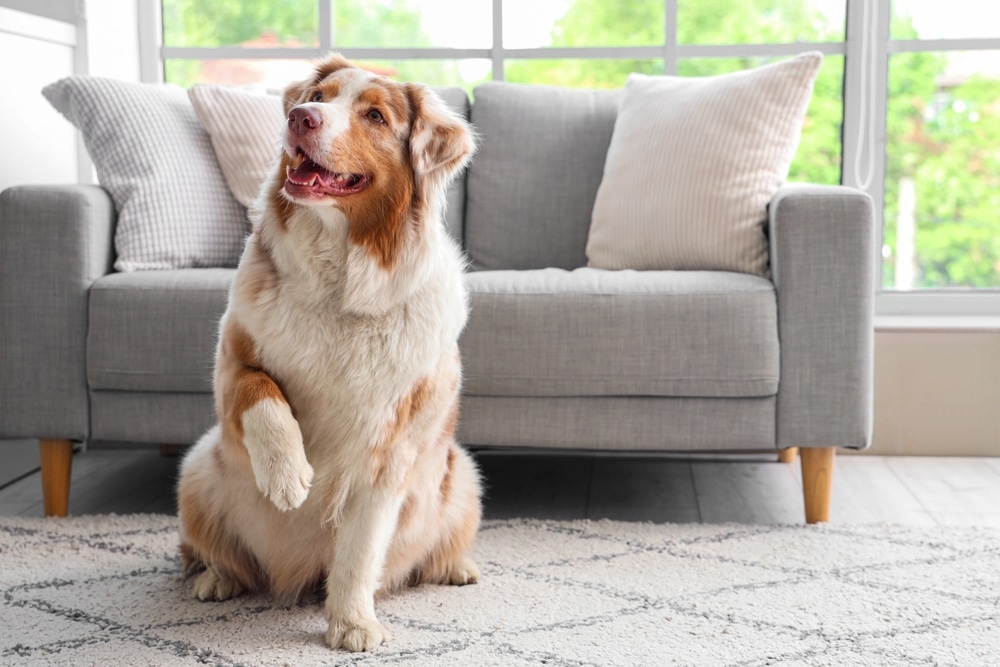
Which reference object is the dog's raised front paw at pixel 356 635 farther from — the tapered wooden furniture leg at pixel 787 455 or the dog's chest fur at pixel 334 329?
the tapered wooden furniture leg at pixel 787 455

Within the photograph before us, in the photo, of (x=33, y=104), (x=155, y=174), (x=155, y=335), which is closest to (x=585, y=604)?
(x=155, y=335)

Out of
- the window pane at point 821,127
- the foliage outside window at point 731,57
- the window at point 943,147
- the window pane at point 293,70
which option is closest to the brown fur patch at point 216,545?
the foliage outside window at point 731,57

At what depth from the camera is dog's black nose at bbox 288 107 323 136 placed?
154 cm

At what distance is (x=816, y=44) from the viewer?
3.60 metres

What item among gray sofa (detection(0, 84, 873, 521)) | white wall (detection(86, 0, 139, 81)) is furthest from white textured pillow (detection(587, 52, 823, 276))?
white wall (detection(86, 0, 139, 81))

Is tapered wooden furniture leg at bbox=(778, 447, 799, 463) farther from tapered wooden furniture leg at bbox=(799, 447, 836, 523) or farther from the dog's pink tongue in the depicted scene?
the dog's pink tongue

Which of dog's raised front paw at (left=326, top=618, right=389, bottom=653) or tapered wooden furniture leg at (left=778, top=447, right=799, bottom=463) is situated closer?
dog's raised front paw at (left=326, top=618, right=389, bottom=653)

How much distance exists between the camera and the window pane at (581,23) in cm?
368

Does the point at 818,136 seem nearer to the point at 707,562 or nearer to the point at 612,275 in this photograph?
the point at 612,275

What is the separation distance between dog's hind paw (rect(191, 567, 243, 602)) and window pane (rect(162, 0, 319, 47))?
2.38 metres

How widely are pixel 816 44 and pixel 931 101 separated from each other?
0.44 m

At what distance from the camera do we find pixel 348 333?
1674 millimetres

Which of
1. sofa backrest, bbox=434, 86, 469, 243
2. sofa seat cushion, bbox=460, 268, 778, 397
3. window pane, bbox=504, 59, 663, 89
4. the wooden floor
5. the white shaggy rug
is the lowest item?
the wooden floor

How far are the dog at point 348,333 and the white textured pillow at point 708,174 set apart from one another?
1040mm
